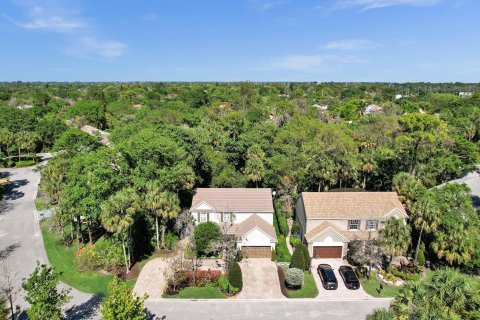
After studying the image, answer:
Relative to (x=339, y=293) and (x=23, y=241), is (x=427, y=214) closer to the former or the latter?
(x=339, y=293)

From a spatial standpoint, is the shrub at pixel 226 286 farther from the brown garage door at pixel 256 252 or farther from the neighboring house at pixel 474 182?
the neighboring house at pixel 474 182

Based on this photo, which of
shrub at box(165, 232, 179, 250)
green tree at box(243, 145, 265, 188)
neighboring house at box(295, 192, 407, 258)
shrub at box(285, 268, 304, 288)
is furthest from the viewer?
green tree at box(243, 145, 265, 188)

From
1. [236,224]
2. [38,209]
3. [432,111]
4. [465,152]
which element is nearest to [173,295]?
[236,224]

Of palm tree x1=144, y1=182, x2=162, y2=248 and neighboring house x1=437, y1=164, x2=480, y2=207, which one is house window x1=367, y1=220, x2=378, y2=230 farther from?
palm tree x1=144, y1=182, x2=162, y2=248

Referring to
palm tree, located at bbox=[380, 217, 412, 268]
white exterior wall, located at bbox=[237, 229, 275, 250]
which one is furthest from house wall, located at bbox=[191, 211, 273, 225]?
palm tree, located at bbox=[380, 217, 412, 268]

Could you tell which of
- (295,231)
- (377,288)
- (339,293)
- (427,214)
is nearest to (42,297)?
(339,293)

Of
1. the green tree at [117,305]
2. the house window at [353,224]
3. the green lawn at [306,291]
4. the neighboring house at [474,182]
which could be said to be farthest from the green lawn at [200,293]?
the neighboring house at [474,182]
